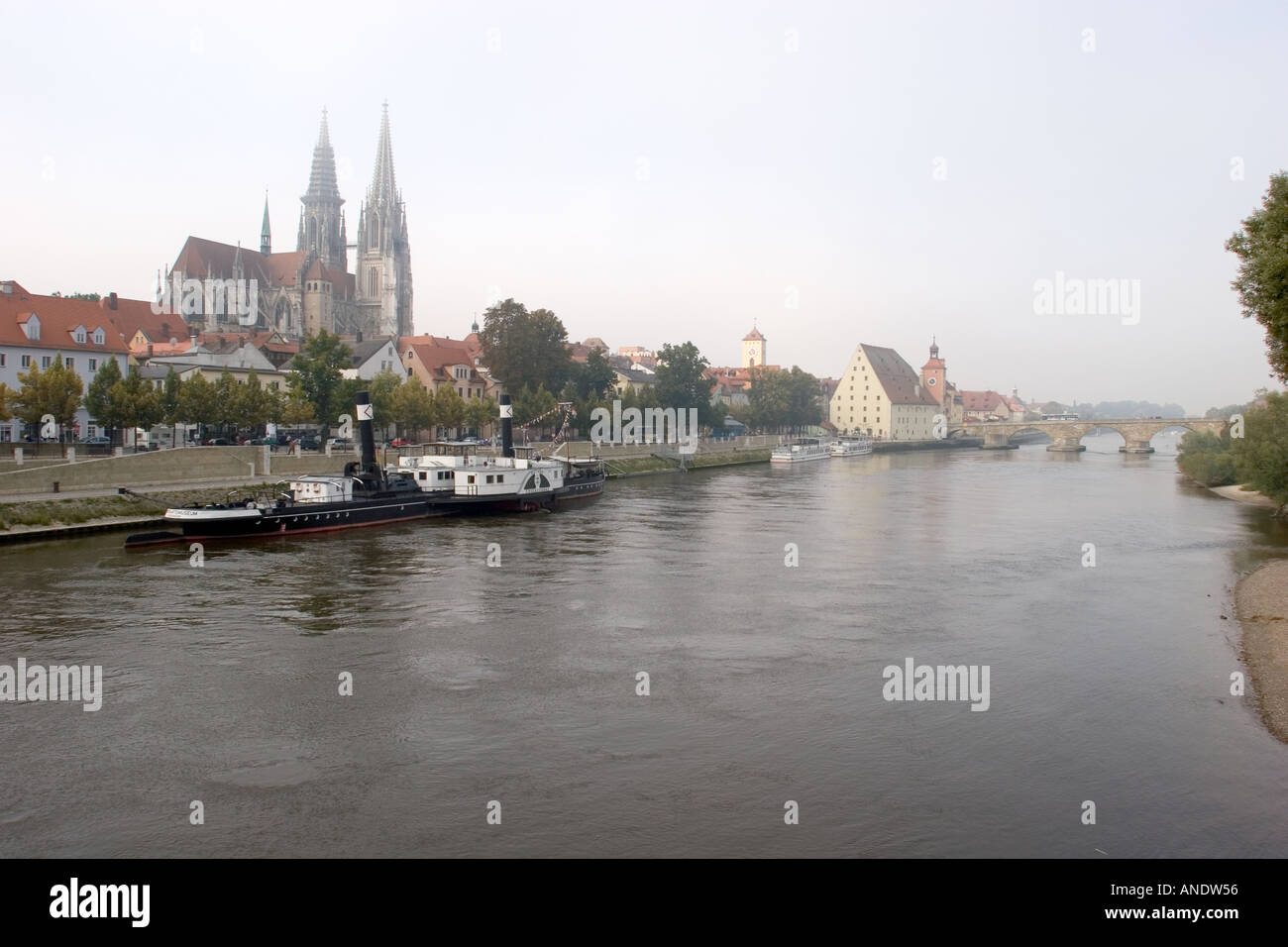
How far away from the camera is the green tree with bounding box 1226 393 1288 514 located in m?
45.3

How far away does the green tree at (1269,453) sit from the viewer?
4531 cm

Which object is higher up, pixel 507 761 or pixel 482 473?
pixel 482 473

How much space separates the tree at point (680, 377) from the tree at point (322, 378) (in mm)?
44128

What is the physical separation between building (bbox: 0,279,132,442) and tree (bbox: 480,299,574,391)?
31176mm

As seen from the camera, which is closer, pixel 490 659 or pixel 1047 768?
pixel 1047 768

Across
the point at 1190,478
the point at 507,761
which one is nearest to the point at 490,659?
the point at 507,761

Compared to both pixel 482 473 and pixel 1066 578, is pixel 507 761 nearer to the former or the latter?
pixel 1066 578

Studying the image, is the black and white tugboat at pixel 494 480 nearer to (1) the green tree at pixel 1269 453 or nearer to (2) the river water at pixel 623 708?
(2) the river water at pixel 623 708

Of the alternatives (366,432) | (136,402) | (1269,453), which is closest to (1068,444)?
(1269,453)

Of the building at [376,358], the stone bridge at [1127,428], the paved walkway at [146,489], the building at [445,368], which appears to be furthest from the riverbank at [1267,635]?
the stone bridge at [1127,428]

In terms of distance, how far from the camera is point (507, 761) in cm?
1541
